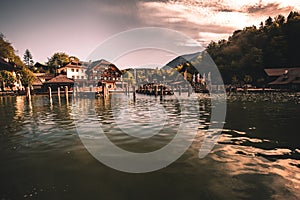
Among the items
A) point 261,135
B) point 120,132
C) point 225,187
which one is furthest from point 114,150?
point 261,135

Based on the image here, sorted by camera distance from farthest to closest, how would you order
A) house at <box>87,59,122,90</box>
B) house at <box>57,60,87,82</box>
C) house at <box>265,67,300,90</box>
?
house at <box>57,60,87,82</box> < house at <box>87,59,122,90</box> < house at <box>265,67,300,90</box>

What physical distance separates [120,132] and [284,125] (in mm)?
9192

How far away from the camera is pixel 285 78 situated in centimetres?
4662

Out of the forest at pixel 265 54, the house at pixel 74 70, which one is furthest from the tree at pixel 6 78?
the forest at pixel 265 54

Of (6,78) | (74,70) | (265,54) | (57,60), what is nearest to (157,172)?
(6,78)

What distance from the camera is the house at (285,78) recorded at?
4338 centimetres

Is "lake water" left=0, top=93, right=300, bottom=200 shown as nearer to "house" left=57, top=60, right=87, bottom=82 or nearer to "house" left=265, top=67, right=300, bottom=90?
"house" left=265, top=67, right=300, bottom=90

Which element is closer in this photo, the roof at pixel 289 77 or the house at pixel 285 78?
the house at pixel 285 78

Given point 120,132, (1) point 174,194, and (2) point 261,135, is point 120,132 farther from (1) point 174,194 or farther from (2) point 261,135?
(2) point 261,135

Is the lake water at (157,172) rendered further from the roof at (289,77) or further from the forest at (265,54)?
the forest at (265,54)

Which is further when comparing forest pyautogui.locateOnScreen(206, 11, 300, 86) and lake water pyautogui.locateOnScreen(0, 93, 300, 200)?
forest pyautogui.locateOnScreen(206, 11, 300, 86)

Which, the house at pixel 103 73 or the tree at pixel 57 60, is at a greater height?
the tree at pixel 57 60

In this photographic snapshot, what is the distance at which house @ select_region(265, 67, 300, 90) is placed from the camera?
43.4 m

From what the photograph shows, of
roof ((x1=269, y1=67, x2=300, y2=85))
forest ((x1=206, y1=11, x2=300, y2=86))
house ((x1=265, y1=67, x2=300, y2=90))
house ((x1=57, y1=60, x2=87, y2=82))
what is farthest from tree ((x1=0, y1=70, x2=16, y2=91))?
roof ((x1=269, y1=67, x2=300, y2=85))
